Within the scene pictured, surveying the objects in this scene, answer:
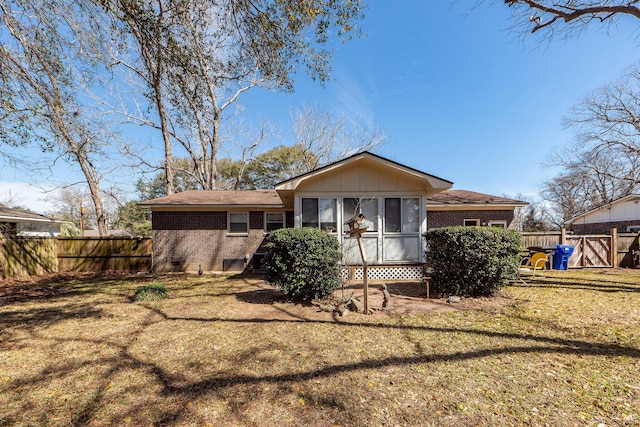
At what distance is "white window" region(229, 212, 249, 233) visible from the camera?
40.3 feet

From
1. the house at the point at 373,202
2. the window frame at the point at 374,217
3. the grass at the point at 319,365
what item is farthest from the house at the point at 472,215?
the grass at the point at 319,365

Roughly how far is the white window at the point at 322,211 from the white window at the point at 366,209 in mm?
369

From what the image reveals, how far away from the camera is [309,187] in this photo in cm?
884

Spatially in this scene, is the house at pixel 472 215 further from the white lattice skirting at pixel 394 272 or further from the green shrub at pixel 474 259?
the green shrub at pixel 474 259

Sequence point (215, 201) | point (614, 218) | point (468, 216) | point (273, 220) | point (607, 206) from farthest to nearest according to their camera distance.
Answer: point (607, 206) < point (614, 218) < point (468, 216) < point (273, 220) < point (215, 201)

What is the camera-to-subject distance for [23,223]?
18500 mm

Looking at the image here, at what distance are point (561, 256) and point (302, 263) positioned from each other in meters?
11.6

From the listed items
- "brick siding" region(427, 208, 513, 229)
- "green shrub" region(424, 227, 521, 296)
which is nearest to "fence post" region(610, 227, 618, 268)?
"brick siding" region(427, 208, 513, 229)

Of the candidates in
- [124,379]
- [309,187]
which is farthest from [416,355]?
[309,187]

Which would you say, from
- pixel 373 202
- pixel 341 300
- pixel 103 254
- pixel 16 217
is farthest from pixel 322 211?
pixel 16 217

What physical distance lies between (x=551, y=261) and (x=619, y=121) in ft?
55.9

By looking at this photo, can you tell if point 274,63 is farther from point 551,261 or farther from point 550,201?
point 550,201

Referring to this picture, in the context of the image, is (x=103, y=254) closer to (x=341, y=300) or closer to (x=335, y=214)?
(x=335, y=214)

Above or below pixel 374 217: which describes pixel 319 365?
below
